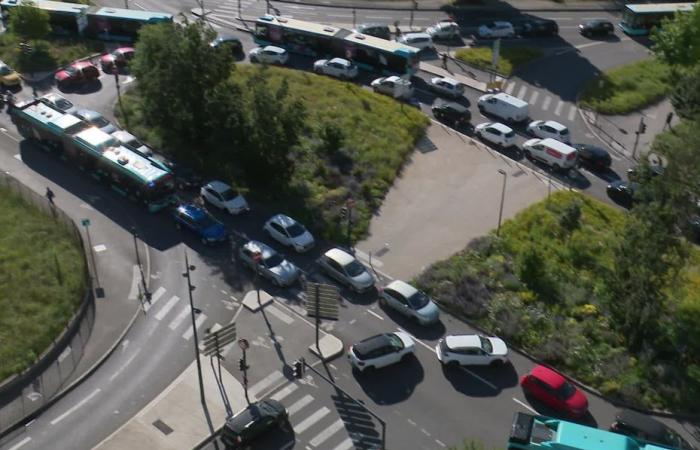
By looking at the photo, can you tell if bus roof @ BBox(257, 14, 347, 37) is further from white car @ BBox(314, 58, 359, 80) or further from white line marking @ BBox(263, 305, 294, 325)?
white line marking @ BBox(263, 305, 294, 325)

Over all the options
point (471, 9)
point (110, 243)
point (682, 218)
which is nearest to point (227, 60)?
point (110, 243)

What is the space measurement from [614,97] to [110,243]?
49.6 meters

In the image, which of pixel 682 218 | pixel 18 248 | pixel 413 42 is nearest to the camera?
pixel 682 218

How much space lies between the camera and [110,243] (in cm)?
5612

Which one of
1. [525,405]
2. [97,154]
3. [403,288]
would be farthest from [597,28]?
[525,405]

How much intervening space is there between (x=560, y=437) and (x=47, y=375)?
27.4 metres

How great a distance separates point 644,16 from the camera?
93.4m

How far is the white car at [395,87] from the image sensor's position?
76.1 m

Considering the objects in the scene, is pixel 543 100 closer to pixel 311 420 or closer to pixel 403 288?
pixel 403 288

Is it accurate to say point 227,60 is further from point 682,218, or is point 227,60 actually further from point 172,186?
point 682,218

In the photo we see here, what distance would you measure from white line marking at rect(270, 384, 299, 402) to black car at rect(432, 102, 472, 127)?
3548cm

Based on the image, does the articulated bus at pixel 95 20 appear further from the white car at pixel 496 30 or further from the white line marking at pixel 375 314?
the white line marking at pixel 375 314

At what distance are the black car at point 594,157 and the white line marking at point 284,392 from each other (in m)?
35.1

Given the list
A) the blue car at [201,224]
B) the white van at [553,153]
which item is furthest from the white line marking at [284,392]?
the white van at [553,153]
